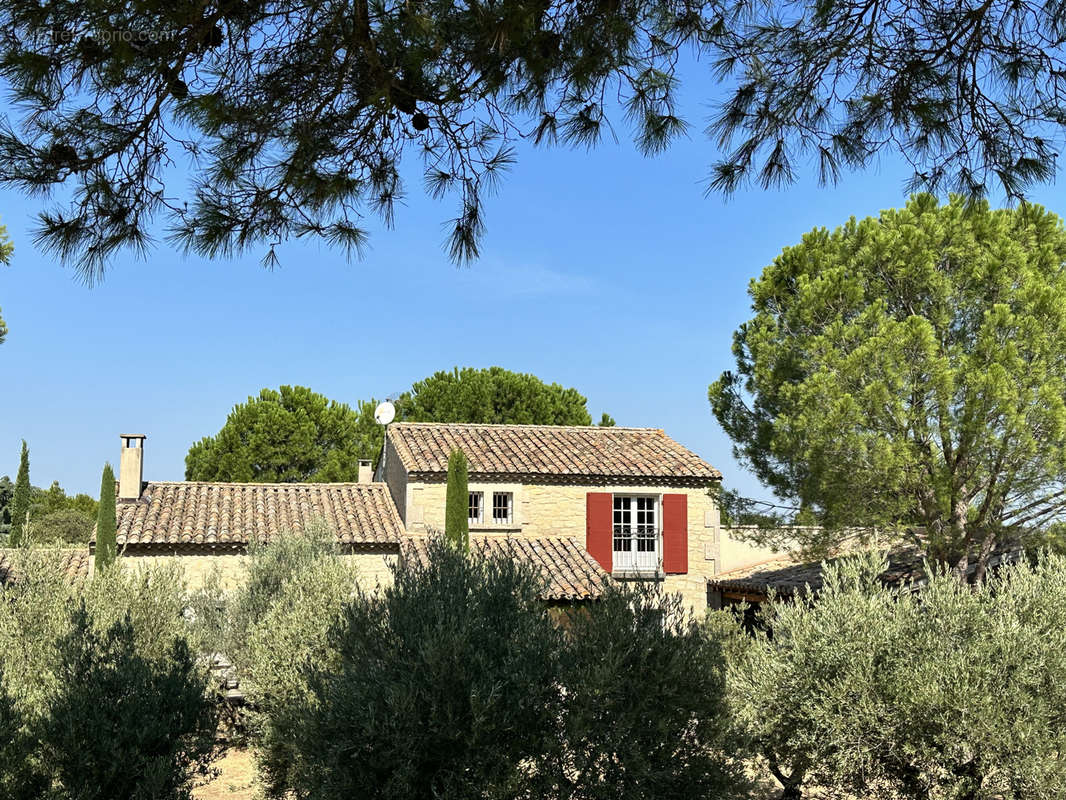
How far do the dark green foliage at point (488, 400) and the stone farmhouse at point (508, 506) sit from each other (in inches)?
391

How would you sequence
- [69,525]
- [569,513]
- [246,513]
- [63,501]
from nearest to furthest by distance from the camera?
[246,513] → [569,513] → [69,525] → [63,501]

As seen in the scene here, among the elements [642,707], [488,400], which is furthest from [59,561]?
Result: [488,400]

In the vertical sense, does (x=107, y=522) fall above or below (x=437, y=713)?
above

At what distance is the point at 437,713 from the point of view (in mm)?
5641

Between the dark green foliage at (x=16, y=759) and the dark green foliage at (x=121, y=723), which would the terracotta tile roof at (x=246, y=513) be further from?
the dark green foliage at (x=16, y=759)

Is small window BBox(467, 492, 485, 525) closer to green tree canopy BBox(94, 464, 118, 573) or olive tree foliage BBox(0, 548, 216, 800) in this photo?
green tree canopy BBox(94, 464, 118, 573)

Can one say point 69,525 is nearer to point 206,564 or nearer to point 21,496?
point 21,496

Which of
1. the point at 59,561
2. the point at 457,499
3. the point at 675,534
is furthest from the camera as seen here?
the point at 675,534

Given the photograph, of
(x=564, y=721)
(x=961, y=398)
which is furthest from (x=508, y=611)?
(x=961, y=398)

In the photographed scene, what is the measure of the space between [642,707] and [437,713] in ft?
4.57

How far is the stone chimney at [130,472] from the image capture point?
2194 cm

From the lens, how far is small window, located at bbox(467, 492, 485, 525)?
22562 mm

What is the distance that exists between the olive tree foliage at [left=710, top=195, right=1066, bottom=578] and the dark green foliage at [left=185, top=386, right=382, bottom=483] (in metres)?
20.0

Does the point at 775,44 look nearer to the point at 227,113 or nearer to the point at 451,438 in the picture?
the point at 227,113
